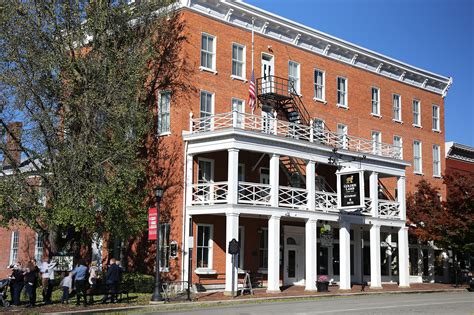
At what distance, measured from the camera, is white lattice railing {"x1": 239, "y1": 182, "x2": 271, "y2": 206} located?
28641mm

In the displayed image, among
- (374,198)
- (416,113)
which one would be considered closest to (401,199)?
(374,198)

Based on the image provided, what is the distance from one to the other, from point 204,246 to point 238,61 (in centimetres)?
1015

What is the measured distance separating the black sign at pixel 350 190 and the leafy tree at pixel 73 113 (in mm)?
9831

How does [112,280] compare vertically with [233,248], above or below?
Answer: below

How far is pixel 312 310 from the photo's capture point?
1967cm

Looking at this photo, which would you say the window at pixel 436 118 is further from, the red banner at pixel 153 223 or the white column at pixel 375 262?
the red banner at pixel 153 223

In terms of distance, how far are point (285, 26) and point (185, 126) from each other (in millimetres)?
9113

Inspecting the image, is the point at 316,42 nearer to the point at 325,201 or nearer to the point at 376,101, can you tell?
the point at 376,101

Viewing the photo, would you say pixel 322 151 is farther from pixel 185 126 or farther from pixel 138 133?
pixel 138 133

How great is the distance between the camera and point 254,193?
2866 cm

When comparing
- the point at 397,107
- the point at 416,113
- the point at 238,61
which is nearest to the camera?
the point at 238,61

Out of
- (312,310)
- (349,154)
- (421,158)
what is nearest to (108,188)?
(312,310)

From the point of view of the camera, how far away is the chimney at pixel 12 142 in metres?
25.9

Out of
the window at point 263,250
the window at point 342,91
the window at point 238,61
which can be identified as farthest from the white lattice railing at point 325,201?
the window at point 342,91
